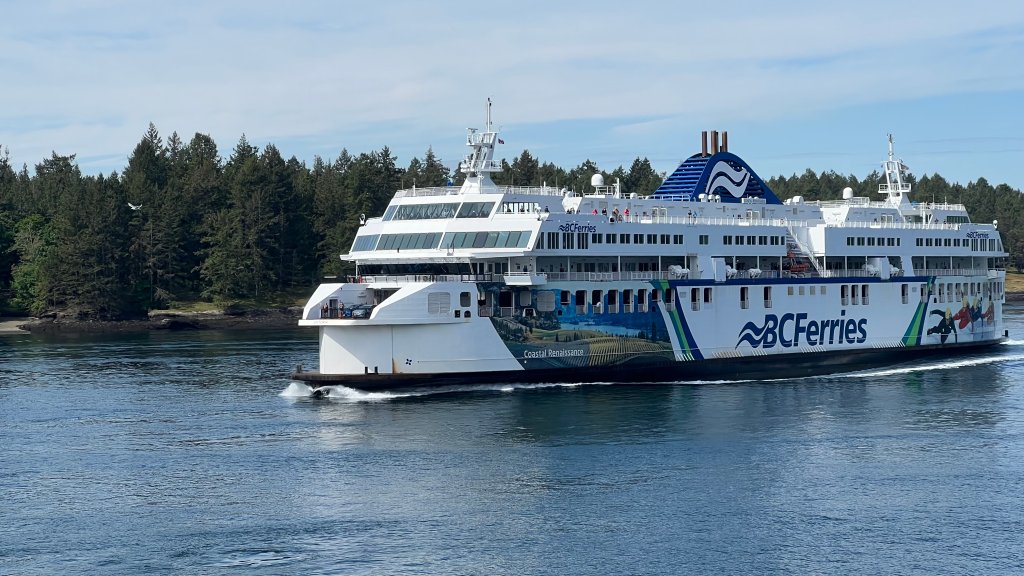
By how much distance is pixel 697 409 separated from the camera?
5078 centimetres

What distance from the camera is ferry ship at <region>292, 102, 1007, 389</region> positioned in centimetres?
5141

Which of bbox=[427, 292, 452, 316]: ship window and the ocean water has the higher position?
bbox=[427, 292, 452, 316]: ship window

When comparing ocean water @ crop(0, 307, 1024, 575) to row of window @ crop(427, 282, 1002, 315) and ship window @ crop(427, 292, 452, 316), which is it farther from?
row of window @ crop(427, 282, 1002, 315)

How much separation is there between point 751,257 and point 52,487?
130 ft

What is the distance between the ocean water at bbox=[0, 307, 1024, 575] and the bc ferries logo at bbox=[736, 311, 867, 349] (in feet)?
16.5

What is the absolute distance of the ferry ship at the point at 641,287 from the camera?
5141 cm

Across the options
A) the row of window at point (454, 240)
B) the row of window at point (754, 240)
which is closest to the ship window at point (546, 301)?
the row of window at point (454, 240)

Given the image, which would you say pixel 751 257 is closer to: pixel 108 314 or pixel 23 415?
pixel 23 415

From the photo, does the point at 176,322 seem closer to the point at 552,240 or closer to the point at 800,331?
the point at 552,240

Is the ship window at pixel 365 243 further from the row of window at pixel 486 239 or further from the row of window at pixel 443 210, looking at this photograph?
the row of window at pixel 486 239

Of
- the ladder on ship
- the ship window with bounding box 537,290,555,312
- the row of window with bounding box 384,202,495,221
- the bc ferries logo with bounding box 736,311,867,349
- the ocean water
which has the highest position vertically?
the row of window with bounding box 384,202,495,221

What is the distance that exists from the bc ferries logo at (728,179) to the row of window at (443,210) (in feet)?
56.1

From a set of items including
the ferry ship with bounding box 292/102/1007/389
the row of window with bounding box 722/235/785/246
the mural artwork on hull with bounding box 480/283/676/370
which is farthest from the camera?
the row of window with bounding box 722/235/785/246

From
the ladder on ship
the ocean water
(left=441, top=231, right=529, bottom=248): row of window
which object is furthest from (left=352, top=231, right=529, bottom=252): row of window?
the ladder on ship
